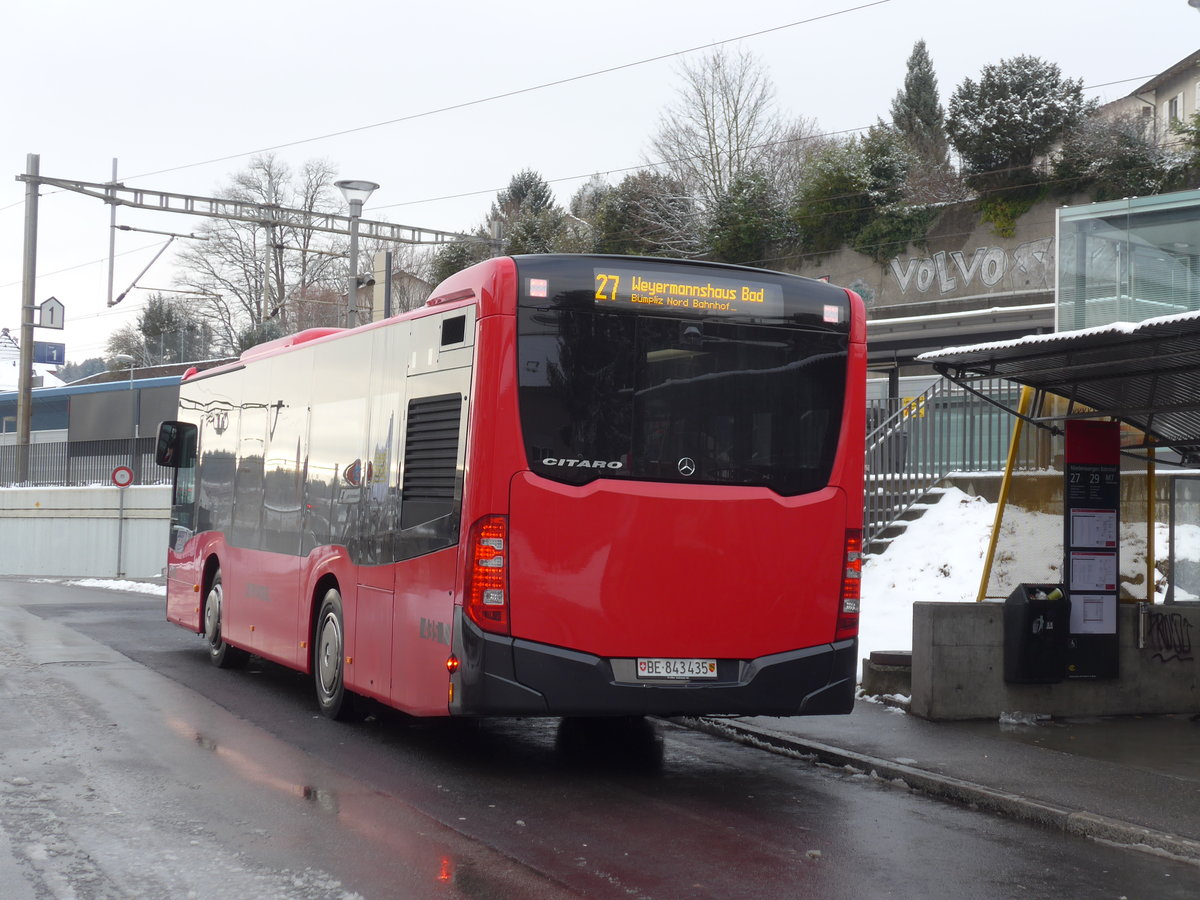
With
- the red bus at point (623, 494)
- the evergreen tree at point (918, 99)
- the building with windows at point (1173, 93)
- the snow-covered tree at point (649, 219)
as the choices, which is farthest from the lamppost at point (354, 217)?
the building with windows at point (1173, 93)

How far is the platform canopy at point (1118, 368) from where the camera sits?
9.56 metres

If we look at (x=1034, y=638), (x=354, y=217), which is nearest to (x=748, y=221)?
(x=354, y=217)

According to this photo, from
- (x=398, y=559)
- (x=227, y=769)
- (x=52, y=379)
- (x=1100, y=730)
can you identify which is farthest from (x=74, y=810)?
(x=52, y=379)

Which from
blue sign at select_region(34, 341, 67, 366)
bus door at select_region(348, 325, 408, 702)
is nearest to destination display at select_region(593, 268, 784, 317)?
bus door at select_region(348, 325, 408, 702)

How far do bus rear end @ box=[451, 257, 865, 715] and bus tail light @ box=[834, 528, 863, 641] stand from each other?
2 centimetres

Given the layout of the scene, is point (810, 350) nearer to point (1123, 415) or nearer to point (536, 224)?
point (1123, 415)

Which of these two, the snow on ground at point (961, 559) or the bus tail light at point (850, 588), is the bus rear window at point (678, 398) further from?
the snow on ground at point (961, 559)

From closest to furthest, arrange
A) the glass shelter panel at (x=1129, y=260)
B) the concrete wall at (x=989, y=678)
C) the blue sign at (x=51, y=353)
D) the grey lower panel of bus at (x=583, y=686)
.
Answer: the grey lower panel of bus at (x=583, y=686) < the concrete wall at (x=989, y=678) < the glass shelter panel at (x=1129, y=260) < the blue sign at (x=51, y=353)

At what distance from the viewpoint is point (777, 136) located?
5206cm

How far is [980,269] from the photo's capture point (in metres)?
41.5

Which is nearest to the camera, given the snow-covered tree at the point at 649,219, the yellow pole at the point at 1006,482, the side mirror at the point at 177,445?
the yellow pole at the point at 1006,482

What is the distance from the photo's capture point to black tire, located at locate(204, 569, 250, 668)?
14.5 metres

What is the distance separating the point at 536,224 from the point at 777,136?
11.0 m

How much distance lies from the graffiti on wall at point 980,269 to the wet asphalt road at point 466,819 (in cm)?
3191
